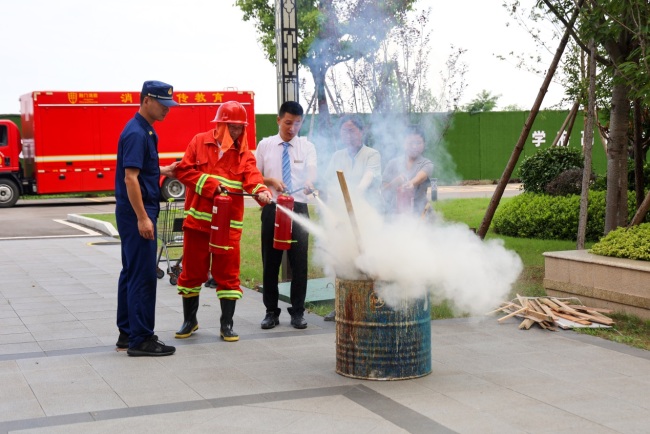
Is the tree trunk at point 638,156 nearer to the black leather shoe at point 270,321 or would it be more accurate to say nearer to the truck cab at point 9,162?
the black leather shoe at point 270,321

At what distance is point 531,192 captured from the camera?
1477 cm

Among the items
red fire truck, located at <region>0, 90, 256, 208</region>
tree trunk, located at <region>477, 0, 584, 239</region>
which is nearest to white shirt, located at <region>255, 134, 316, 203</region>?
tree trunk, located at <region>477, 0, 584, 239</region>

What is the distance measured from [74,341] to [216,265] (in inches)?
55.9

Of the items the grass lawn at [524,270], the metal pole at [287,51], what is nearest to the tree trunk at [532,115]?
the grass lawn at [524,270]

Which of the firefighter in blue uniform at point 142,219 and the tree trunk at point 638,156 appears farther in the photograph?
the tree trunk at point 638,156

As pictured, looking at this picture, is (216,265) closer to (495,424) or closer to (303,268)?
(303,268)

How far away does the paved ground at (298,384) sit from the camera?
4.84 m

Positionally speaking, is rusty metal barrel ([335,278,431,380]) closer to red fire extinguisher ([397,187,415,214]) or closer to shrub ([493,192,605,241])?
red fire extinguisher ([397,187,415,214])

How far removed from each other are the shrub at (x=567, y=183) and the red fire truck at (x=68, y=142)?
13817 mm

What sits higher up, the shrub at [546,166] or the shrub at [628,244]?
the shrub at [546,166]

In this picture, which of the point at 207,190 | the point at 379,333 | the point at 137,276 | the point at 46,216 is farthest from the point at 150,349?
the point at 46,216

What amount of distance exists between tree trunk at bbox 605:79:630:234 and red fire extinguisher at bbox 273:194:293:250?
180 inches

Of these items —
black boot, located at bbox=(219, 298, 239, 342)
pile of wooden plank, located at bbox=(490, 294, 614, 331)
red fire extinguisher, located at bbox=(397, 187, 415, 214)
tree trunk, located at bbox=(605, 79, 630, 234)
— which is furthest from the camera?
tree trunk, located at bbox=(605, 79, 630, 234)

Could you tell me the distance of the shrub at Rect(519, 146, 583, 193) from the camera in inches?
569
